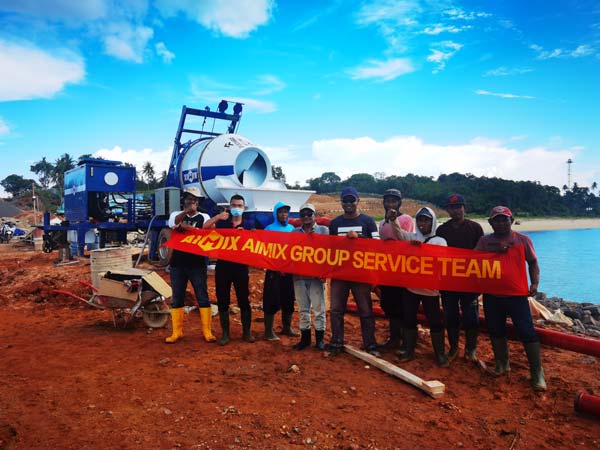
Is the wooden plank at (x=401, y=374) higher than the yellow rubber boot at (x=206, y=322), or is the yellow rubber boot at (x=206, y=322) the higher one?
the yellow rubber boot at (x=206, y=322)

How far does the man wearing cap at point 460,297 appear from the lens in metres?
5.02

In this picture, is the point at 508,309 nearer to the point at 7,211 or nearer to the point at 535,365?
A: the point at 535,365

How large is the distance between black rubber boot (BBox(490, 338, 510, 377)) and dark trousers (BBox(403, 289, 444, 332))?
1.92ft

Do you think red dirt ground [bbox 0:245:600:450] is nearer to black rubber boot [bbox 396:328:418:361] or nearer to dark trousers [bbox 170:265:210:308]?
black rubber boot [bbox 396:328:418:361]

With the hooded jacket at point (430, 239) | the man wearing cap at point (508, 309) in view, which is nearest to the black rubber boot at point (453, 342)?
the man wearing cap at point (508, 309)

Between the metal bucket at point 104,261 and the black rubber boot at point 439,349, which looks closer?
the black rubber boot at point 439,349

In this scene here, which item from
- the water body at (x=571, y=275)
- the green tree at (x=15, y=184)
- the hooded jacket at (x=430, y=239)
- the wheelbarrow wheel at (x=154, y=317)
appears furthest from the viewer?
the green tree at (x=15, y=184)

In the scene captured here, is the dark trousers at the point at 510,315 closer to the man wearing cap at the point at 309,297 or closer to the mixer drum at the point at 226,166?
the man wearing cap at the point at 309,297

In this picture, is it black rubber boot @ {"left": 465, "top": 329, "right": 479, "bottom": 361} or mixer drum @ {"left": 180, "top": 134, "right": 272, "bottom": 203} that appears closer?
black rubber boot @ {"left": 465, "top": 329, "right": 479, "bottom": 361}

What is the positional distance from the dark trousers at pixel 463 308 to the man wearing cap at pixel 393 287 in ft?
1.82

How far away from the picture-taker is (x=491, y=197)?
186ft

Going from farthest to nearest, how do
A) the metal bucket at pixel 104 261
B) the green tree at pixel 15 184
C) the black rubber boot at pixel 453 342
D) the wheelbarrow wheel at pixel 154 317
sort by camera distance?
the green tree at pixel 15 184 → the metal bucket at pixel 104 261 → the wheelbarrow wheel at pixel 154 317 → the black rubber boot at pixel 453 342

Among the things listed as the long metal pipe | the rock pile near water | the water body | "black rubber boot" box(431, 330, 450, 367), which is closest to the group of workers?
"black rubber boot" box(431, 330, 450, 367)

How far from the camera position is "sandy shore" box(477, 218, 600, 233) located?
51581 millimetres
